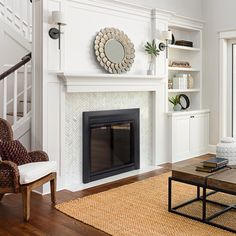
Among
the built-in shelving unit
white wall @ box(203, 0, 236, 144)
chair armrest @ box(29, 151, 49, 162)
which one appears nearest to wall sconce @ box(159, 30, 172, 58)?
the built-in shelving unit

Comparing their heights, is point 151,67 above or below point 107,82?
above

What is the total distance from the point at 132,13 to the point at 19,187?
10.2ft

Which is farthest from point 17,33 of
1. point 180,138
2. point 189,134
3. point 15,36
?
point 189,134

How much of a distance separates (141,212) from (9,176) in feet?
4.43

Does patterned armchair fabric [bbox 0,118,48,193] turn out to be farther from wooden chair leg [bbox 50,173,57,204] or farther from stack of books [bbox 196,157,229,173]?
stack of books [bbox 196,157,229,173]

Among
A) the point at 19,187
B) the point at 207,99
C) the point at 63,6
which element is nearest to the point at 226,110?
the point at 207,99

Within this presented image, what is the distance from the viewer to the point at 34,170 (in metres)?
3.44

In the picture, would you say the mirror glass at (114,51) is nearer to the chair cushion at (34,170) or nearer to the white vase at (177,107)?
the white vase at (177,107)

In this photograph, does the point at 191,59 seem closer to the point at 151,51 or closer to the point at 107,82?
the point at 151,51

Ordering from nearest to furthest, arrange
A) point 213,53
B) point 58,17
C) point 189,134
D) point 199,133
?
point 58,17 < point 189,134 < point 199,133 < point 213,53

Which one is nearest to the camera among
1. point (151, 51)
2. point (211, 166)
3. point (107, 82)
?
point (211, 166)

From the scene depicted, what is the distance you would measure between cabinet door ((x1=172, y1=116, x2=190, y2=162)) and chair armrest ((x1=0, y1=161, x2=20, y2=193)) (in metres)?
3.10

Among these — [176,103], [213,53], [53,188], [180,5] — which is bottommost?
[53,188]

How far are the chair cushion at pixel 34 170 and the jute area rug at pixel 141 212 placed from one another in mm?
428
